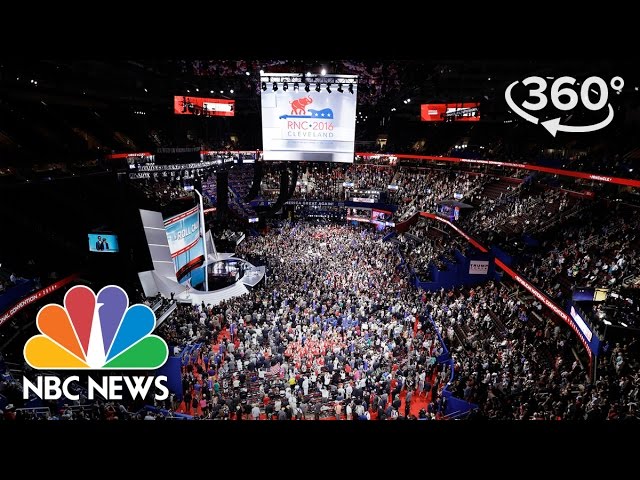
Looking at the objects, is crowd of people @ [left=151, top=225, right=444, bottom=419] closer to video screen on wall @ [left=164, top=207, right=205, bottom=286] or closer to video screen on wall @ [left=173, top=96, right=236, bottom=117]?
video screen on wall @ [left=164, top=207, right=205, bottom=286]

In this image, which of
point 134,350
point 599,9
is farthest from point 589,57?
point 134,350

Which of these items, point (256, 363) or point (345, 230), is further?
point (345, 230)

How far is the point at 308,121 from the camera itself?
15.0 meters

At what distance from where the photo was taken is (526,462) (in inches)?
131

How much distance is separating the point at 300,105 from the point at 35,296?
36.6 ft

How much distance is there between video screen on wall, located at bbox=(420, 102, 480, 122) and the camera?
21.1m

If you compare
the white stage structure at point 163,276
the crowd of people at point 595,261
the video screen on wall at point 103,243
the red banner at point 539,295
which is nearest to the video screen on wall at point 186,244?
the white stage structure at point 163,276

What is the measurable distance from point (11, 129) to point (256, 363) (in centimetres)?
1925

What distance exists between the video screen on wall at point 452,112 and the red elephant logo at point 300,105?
9.89 metres

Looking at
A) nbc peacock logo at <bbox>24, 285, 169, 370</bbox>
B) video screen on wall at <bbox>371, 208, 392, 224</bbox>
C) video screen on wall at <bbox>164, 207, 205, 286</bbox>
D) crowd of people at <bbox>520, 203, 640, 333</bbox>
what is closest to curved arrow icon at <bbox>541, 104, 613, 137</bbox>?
nbc peacock logo at <bbox>24, 285, 169, 370</bbox>

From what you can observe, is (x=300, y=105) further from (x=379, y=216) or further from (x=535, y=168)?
(x=379, y=216)

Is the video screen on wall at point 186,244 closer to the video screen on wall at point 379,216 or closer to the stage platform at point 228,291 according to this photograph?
the stage platform at point 228,291

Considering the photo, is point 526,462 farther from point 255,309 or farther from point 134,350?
point 255,309

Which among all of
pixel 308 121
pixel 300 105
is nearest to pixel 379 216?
pixel 308 121
